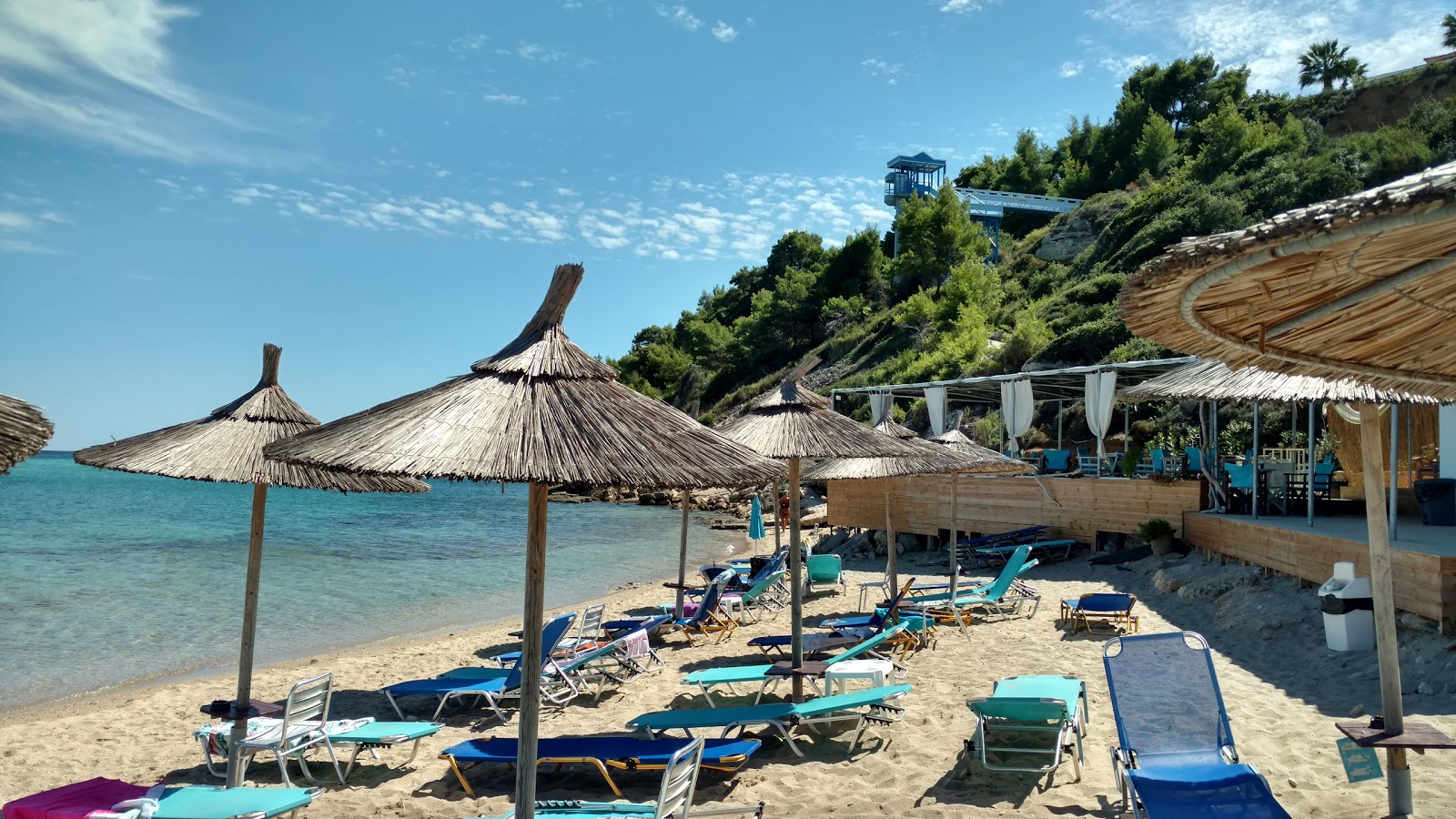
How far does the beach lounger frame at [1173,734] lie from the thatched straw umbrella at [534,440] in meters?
2.41

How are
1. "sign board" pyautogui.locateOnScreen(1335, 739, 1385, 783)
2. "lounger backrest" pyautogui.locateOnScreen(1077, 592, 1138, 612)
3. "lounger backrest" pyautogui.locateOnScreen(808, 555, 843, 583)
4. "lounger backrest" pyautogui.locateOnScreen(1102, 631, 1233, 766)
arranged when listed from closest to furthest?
"sign board" pyautogui.locateOnScreen(1335, 739, 1385, 783) < "lounger backrest" pyautogui.locateOnScreen(1102, 631, 1233, 766) < "lounger backrest" pyautogui.locateOnScreen(1077, 592, 1138, 612) < "lounger backrest" pyautogui.locateOnScreen(808, 555, 843, 583)

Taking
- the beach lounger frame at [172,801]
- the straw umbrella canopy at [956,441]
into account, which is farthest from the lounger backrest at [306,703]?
the straw umbrella canopy at [956,441]

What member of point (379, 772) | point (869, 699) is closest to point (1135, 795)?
point (869, 699)

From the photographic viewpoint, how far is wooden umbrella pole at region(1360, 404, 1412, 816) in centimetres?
423

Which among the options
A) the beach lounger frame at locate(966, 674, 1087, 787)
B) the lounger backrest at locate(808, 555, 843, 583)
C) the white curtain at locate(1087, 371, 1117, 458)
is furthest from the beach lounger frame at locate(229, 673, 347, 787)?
the white curtain at locate(1087, 371, 1117, 458)

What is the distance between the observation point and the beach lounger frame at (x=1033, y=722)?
5.49m

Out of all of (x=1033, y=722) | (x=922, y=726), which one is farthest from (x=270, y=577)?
(x=1033, y=722)

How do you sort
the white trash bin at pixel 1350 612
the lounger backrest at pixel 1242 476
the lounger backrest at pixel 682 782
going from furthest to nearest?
1. the lounger backrest at pixel 1242 476
2. the white trash bin at pixel 1350 612
3. the lounger backrest at pixel 682 782

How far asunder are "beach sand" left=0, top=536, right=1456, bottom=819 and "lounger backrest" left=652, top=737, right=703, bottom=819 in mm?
744

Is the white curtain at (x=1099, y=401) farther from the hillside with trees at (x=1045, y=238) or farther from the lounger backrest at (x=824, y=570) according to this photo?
the hillside with trees at (x=1045, y=238)

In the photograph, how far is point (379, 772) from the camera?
6402mm

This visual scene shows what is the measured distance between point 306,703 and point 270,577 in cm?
1677

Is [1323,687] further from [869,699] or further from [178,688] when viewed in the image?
[178,688]

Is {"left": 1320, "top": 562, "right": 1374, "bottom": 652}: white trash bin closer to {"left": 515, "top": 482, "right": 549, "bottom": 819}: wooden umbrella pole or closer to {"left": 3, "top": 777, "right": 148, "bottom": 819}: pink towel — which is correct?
{"left": 515, "top": 482, "right": 549, "bottom": 819}: wooden umbrella pole
